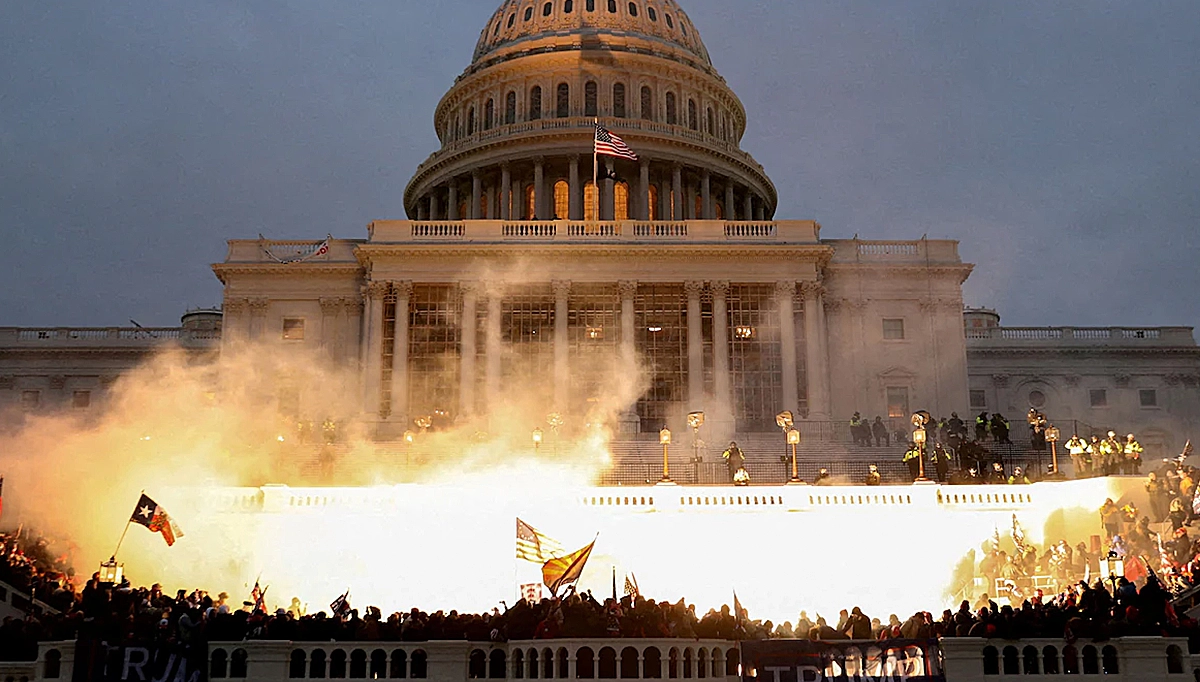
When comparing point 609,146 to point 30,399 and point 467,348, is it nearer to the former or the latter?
point 467,348

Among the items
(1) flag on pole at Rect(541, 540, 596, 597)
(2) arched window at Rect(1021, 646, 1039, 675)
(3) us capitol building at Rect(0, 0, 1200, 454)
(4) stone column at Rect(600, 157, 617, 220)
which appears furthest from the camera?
(4) stone column at Rect(600, 157, 617, 220)

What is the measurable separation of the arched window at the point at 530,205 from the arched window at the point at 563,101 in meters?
5.33

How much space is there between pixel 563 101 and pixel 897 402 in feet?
106

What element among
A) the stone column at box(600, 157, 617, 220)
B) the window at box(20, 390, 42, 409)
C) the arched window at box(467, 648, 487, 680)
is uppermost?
the stone column at box(600, 157, 617, 220)

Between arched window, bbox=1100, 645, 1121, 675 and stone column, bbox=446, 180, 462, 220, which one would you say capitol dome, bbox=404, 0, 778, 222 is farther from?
arched window, bbox=1100, 645, 1121, 675

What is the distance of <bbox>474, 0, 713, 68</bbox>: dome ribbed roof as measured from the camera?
8131cm

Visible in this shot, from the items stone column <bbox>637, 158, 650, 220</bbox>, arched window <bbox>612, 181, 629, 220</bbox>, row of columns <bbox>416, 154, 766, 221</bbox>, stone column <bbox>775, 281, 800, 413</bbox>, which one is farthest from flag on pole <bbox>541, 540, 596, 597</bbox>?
arched window <bbox>612, 181, 629, 220</bbox>

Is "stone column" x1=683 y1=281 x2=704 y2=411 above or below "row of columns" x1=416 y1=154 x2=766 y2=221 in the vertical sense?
below

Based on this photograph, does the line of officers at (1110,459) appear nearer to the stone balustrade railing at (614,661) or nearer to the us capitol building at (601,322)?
the us capitol building at (601,322)

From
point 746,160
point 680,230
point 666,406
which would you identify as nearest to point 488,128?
point 746,160

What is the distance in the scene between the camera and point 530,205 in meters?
75.1

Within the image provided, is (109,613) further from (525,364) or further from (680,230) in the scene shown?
(680,230)

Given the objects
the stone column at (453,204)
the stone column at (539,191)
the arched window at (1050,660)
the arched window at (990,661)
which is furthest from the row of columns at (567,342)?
the arched window at (990,661)

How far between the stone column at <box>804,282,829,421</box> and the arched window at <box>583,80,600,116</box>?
26264 millimetres
